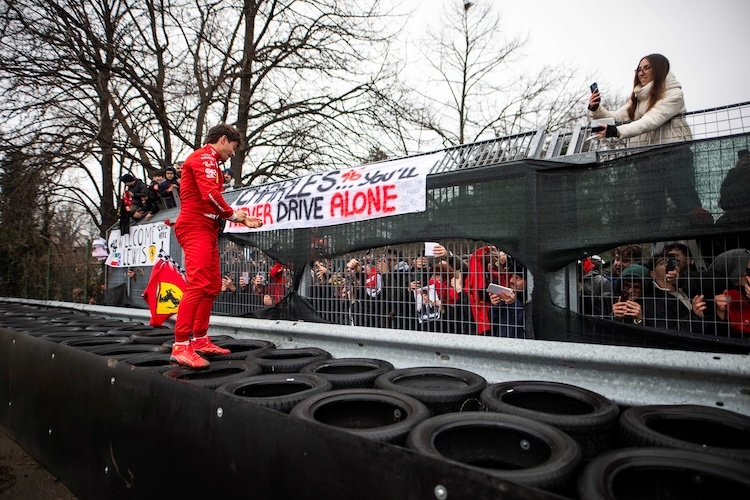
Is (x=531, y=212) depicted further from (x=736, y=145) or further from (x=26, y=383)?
(x=26, y=383)

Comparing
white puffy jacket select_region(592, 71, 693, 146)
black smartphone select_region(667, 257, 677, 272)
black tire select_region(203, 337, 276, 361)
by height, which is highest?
white puffy jacket select_region(592, 71, 693, 146)

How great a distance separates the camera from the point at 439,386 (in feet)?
8.32

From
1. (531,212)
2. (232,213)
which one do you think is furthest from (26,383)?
(531,212)

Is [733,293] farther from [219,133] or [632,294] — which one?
[219,133]

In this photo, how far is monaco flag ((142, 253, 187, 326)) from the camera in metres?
5.27

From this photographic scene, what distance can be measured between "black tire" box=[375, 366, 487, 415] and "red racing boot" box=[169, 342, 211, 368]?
1282 millimetres

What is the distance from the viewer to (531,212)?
3146mm

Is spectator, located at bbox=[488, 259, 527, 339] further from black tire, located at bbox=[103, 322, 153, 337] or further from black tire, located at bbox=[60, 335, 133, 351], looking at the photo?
black tire, located at bbox=[103, 322, 153, 337]

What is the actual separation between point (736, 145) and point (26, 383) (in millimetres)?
5122

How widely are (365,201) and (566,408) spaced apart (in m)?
2.57

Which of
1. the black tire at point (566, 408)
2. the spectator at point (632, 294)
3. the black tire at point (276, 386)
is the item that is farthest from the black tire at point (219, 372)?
the spectator at point (632, 294)

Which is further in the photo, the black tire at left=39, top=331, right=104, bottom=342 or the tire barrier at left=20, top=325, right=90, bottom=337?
the tire barrier at left=20, top=325, right=90, bottom=337

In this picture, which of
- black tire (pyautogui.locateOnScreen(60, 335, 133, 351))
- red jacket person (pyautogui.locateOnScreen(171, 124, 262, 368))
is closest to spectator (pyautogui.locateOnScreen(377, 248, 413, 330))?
red jacket person (pyautogui.locateOnScreen(171, 124, 262, 368))

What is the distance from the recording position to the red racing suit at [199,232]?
3.27 metres
